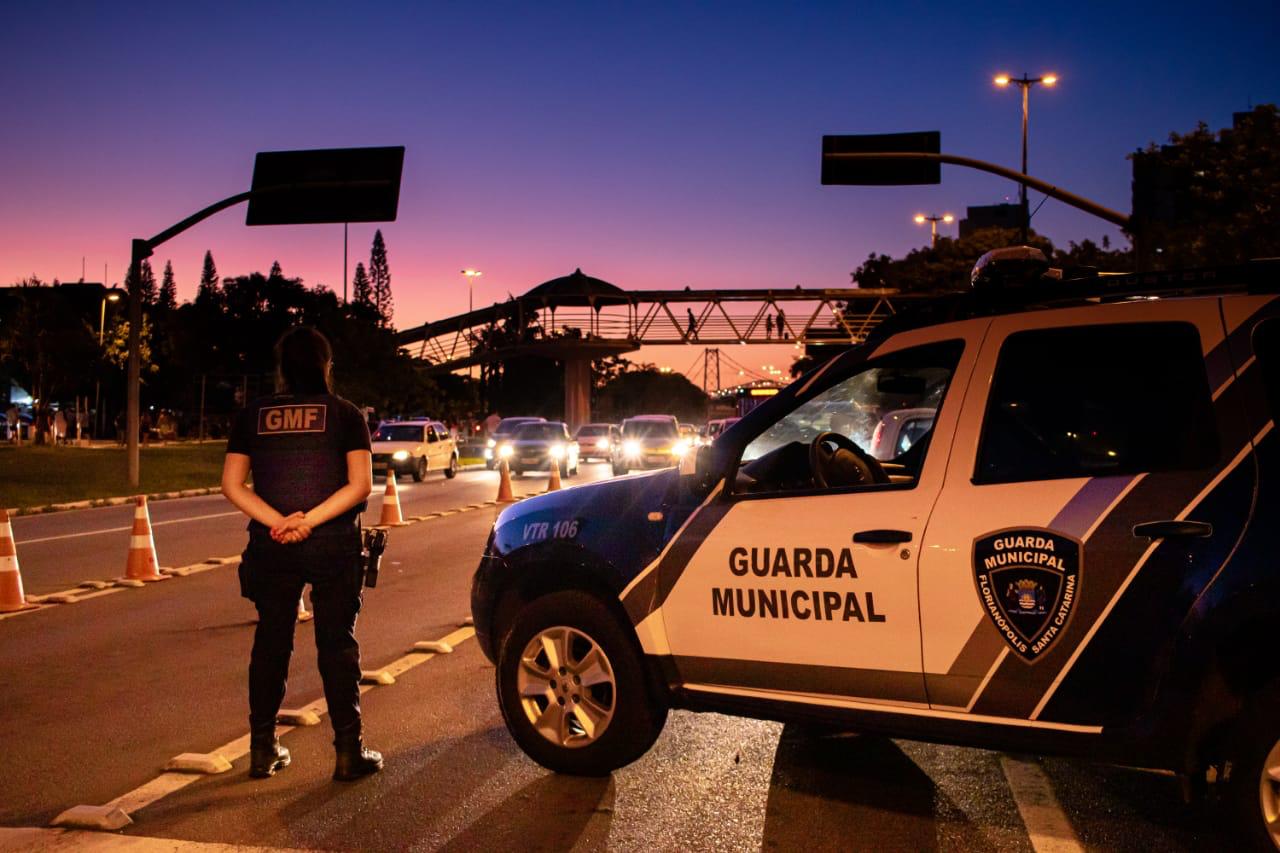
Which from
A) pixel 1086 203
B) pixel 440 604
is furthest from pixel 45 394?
pixel 440 604

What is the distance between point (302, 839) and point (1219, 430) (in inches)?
132

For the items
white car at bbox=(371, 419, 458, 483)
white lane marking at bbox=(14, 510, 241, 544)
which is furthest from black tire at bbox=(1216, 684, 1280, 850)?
white car at bbox=(371, 419, 458, 483)

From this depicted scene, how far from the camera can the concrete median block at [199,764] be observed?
18.1 ft

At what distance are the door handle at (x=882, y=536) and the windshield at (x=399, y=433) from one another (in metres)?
29.4

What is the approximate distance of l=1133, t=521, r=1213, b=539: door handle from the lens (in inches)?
157

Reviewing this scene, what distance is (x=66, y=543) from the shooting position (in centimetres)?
1567

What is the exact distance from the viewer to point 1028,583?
167 inches

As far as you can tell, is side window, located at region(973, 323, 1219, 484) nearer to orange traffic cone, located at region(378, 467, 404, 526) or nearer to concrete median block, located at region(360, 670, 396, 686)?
concrete median block, located at region(360, 670, 396, 686)

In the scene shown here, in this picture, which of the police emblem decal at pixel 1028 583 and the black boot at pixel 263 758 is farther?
the black boot at pixel 263 758

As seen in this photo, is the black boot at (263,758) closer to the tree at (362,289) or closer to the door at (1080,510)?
the door at (1080,510)

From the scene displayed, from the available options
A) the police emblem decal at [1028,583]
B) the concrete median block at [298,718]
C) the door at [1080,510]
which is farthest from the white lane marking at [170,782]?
the police emblem decal at [1028,583]

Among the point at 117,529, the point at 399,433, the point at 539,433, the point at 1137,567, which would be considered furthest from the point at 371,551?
the point at 539,433

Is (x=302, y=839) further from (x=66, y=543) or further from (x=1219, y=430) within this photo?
(x=66, y=543)

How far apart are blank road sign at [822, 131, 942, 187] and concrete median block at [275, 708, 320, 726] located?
17.6 m
